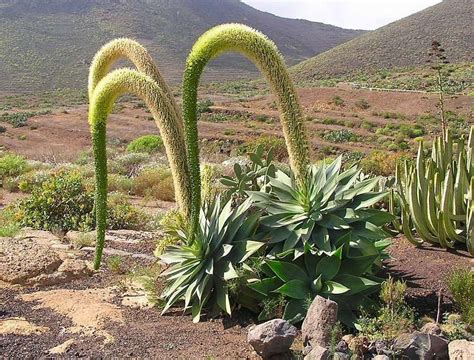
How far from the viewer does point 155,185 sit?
38.7 feet

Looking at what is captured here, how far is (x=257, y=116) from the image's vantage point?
1320 inches

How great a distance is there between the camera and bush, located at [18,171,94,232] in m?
8.29

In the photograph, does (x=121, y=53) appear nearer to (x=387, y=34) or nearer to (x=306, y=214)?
(x=306, y=214)

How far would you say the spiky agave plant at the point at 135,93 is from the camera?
12.6 feet

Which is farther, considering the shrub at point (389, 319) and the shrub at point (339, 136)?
the shrub at point (339, 136)

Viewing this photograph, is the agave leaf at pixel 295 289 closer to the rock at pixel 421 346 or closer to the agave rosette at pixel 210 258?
the agave rosette at pixel 210 258

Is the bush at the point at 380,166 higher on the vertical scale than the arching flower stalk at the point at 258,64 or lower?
lower

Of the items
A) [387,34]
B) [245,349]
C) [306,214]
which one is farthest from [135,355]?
[387,34]

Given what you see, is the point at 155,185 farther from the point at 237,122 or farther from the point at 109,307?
the point at 237,122

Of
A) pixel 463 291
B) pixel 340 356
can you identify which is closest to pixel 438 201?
pixel 463 291

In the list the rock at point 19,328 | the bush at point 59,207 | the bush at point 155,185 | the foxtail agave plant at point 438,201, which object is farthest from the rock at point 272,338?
the bush at point 155,185

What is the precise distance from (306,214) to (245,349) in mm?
998

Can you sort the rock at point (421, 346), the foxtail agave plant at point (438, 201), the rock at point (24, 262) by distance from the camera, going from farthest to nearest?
the rock at point (24, 262) < the foxtail agave plant at point (438, 201) < the rock at point (421, 346)

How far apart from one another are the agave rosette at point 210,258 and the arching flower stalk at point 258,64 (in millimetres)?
503
